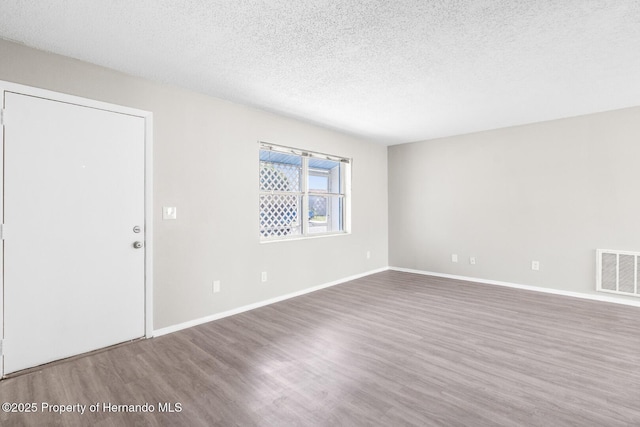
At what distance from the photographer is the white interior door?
213 cm

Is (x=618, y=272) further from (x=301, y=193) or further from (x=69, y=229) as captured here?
(x=69, y=229)

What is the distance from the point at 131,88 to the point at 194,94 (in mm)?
579

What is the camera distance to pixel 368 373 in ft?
6.94

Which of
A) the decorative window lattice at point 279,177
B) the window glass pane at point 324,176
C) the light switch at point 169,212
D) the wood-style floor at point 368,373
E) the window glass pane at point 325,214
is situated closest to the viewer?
the wood-style floor at point 368,373

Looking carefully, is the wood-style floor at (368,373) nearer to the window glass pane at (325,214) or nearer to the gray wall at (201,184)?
the gray wall at (201,184)

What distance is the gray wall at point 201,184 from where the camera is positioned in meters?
2.45

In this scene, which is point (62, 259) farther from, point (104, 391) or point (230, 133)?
point (230, 133)

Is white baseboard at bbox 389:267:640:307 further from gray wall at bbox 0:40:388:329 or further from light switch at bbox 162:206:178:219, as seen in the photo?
light switch at bbox 162:206:178:219

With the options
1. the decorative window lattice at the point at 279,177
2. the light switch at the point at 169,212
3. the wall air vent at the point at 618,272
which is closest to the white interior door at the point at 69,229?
the light switch at the point at 169,212

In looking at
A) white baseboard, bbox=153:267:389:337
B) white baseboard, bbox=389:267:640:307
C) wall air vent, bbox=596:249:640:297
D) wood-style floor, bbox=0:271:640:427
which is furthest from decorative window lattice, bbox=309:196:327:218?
wall air vent, bbox=596:249:640:297

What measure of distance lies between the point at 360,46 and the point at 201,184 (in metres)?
2.04

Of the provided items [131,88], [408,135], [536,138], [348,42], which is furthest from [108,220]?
[536,138]

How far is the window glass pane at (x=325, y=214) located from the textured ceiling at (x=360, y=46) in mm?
1753

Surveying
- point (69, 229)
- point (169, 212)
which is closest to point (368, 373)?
point (169, 212)
